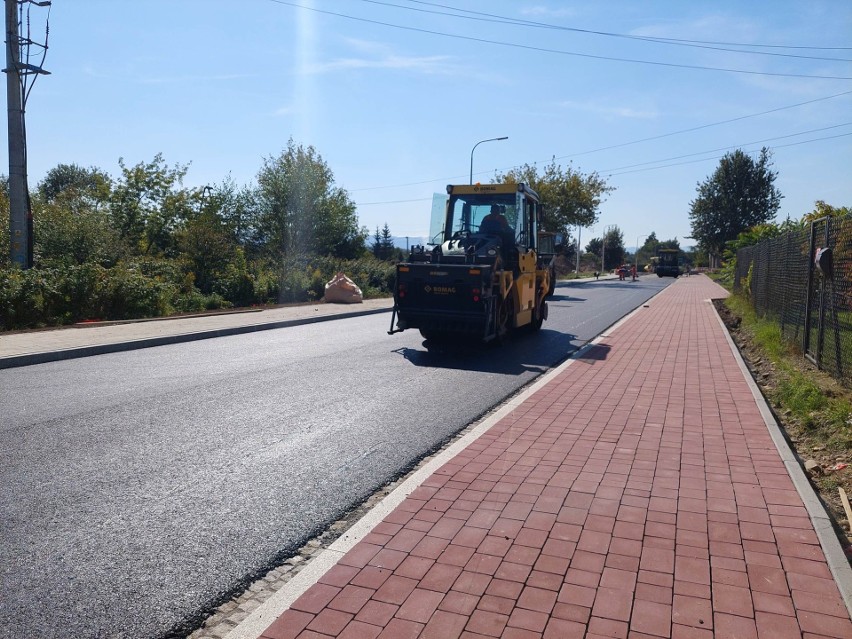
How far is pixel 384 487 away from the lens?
498 centimetres

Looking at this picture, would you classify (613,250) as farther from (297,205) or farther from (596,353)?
(596,353)

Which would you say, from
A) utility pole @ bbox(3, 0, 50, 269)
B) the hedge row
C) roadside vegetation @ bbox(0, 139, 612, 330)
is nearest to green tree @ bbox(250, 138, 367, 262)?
roadside vegetation @ bbox(0, 139, 612, 330)

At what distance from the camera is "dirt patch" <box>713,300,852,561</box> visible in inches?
179

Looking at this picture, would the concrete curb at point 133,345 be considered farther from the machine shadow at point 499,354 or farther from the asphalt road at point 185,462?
the machine shadow at point 499,354

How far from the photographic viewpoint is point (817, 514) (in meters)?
4.25

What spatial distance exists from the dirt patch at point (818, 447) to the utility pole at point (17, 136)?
1503 cm

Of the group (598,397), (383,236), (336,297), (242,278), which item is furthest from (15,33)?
(383,236)

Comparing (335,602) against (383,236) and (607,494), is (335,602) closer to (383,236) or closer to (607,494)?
(607,494)

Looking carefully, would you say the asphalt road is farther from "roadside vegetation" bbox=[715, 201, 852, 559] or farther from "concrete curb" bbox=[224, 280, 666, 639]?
"roadside vegetation" bbox=[715, 201, 852, 559]

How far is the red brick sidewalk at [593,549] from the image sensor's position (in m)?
3.07

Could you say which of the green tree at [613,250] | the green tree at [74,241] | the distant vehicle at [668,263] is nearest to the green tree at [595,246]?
the green tree at [613,250]

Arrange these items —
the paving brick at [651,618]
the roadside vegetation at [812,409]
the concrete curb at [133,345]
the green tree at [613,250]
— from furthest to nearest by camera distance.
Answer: the green tree at [613,250], the concrete curb at [133,345], the roadside vegetation at [812,409], the paving brick at [651,618]

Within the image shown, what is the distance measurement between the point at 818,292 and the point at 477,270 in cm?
483

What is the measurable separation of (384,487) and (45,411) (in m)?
4.17
